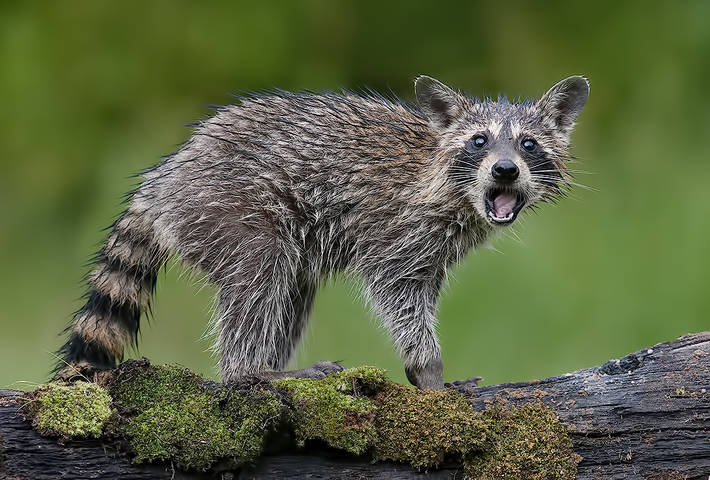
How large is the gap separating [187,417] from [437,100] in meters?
3.73

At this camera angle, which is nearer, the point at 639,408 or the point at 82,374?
the point at 639,408

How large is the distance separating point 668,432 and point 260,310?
3.31m

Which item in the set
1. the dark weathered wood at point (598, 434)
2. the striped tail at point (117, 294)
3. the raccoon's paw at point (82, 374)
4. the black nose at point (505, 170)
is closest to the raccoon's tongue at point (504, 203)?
the black nose at point (505, 170)

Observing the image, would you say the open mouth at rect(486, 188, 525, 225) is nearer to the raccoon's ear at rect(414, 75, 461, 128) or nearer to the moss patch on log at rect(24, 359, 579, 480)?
the raccoon's ear at rect(414, 75, 461, 128)

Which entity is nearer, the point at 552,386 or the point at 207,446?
the point at 207,446

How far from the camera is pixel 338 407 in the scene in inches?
214

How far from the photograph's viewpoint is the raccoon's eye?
7000mm

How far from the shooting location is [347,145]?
297 inches

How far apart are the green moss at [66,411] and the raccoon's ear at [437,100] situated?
12.6 ft

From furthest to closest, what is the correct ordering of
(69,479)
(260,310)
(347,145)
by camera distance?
1. (347,145)
2. (260,310)
3. (69,479)

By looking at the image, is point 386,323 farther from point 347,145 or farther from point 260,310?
point 347,145

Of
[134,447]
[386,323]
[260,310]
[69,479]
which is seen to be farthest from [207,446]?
[386,323]

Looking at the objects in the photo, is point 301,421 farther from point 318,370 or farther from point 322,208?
point 322,208

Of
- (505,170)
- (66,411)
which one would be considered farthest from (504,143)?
(66,411)
